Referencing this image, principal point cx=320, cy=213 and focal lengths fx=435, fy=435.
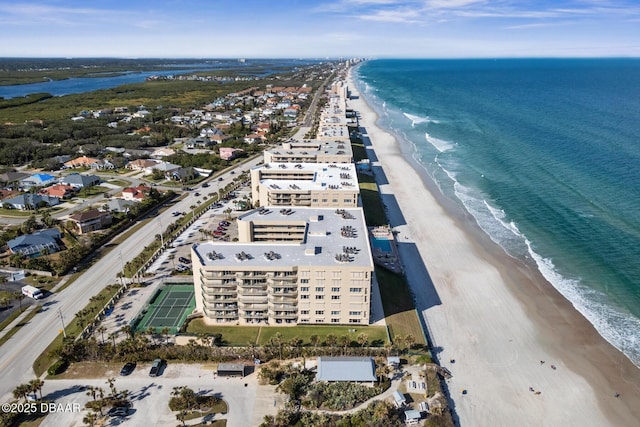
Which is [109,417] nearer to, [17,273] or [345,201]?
[17,273]

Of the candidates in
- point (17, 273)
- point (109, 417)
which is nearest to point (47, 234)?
Result: point (17, 273)

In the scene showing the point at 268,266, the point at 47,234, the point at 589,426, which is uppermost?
the point at 268,266

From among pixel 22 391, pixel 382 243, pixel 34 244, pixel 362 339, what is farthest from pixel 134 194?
pixel 362 339

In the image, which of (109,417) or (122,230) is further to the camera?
(122,230)

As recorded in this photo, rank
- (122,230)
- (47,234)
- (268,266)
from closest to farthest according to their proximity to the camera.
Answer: (268,266) → (47,234) → (122,230)

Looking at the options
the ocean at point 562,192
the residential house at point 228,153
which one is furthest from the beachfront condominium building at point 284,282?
the residential house at point 228,153

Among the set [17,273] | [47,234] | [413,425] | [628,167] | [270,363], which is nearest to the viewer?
[413,425]

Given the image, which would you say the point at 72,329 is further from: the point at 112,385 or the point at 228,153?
the point at 228,153
